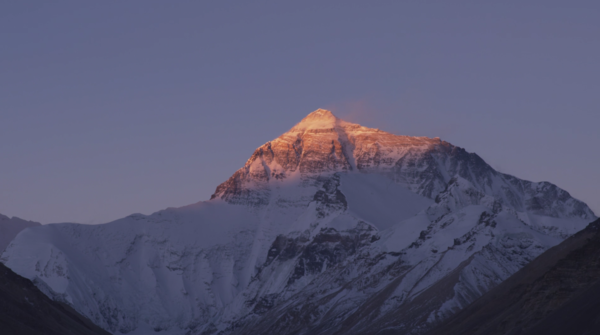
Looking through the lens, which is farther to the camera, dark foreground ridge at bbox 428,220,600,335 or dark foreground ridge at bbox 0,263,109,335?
dark foreground ridge at bbox 0,263,109,335

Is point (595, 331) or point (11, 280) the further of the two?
point (11, 280)

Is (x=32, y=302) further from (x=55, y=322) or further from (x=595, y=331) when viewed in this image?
(x=595, y=331)

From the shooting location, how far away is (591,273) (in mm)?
170000

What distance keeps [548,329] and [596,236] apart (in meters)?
40.9

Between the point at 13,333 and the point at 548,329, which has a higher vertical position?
the point at 13,333

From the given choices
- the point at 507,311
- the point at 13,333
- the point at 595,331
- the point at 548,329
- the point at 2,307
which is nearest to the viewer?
the point at 595,331

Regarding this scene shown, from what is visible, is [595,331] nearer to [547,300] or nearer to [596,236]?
[547,300]

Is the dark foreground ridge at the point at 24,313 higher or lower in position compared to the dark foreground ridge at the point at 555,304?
higher

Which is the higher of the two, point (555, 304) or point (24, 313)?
point (24, 313)

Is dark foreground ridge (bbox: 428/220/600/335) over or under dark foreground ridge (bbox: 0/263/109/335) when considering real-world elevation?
under

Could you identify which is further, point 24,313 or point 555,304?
point 24,313

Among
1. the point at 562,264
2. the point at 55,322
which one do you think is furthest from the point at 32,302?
the point at 562,264

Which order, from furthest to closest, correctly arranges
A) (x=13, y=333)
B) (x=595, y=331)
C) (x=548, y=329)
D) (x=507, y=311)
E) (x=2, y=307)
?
(x=507, y=311) < (x=2, y=307) < (x=13, y=333) < (x=548, y=329) < (x=595, y=331)

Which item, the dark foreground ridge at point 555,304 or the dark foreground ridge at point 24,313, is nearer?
the dark foreground ridge at point 555,304
